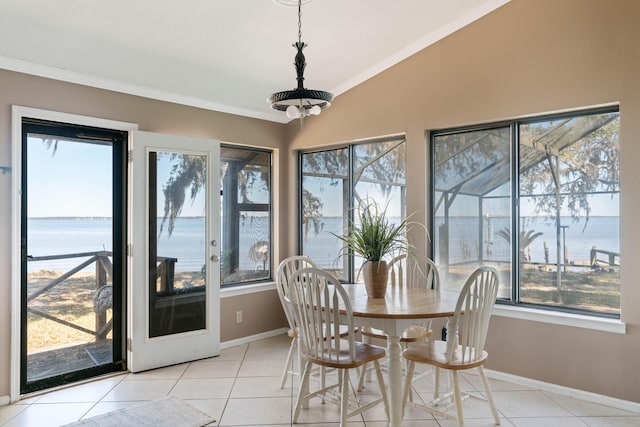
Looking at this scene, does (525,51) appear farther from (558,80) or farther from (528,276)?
(528,276)

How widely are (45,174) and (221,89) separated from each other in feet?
5.31

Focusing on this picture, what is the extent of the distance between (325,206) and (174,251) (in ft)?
5.42

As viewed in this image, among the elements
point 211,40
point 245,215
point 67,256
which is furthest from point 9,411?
point 211,40

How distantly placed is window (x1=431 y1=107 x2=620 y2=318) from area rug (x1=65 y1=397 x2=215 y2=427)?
2.29 metres

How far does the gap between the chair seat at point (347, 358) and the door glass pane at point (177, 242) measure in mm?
1741

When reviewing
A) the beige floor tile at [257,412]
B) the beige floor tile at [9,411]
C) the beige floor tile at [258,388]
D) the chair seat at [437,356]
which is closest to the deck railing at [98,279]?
the beige floor tile at [9,411]

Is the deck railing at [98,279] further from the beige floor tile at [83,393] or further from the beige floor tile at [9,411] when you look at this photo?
the beige floor tile at [9,411]

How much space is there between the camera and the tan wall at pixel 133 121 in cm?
308

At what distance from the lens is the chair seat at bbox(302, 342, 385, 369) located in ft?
8.28

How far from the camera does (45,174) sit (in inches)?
133

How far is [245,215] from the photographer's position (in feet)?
15.6

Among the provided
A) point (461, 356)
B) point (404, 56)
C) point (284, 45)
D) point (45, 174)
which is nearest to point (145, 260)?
point (45, 174)

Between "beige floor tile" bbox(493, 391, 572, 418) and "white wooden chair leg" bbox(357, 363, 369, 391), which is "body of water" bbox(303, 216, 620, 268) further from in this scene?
"white wooden chair leg" bbox(357, 363, 369, 391)

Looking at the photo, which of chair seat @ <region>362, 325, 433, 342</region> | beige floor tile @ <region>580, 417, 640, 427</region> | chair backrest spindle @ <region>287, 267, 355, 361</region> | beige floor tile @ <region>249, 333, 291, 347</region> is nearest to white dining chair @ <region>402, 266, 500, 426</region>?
chair seat @ <region>362, 325, 433, 342</region>
